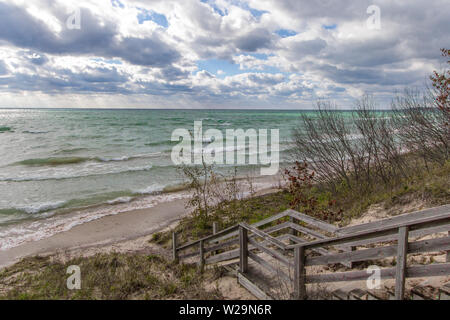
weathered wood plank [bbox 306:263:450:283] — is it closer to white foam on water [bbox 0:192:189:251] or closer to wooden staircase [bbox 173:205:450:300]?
wooden staircase [bbox 173:205:450:300]

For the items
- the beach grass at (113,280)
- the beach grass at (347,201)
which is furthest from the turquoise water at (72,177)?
the beach grass at (347,201)

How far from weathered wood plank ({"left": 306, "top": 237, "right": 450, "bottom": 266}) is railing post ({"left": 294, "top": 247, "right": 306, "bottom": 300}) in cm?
12

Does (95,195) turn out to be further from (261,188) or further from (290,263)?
(290,263)

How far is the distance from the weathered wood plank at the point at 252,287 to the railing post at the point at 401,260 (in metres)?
1.93

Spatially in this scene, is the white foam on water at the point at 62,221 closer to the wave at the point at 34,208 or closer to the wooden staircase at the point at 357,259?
the wave at the point at 34,208

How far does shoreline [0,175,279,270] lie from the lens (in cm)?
A: 1037

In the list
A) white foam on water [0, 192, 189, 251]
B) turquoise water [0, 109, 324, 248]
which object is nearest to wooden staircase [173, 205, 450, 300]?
white foam on water [0, 192, 189, 251]

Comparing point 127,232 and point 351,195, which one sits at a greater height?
point 351,195

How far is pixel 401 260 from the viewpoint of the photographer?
328 cm

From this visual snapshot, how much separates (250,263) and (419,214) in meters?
3.37

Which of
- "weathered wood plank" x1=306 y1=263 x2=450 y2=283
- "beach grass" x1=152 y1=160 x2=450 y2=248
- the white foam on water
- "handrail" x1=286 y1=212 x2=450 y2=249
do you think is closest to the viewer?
"handrail" x1=286 y1=212 x2=450 y2=249

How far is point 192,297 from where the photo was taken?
207 inches

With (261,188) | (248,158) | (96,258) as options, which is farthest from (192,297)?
(248,158)
